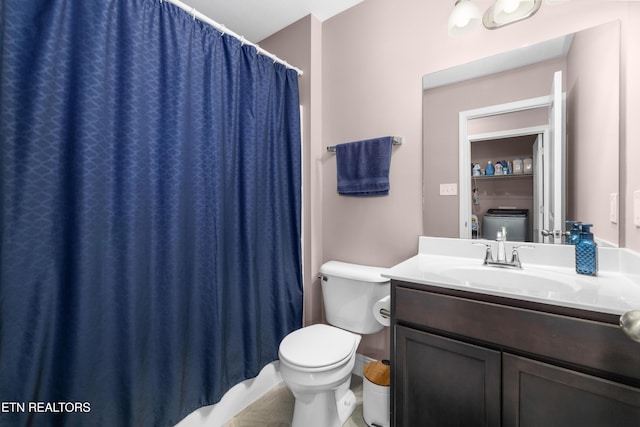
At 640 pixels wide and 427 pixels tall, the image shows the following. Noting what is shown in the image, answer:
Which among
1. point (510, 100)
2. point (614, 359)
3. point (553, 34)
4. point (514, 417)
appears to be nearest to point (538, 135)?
point (510, 100)

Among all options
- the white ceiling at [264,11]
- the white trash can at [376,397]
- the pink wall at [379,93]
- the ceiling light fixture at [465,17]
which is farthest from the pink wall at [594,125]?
the white ceiling at [264,11]

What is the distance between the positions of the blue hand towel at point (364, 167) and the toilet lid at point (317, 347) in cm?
86

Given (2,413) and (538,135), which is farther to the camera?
(538,135)

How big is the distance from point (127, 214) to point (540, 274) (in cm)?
171

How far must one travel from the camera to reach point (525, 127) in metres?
1.33

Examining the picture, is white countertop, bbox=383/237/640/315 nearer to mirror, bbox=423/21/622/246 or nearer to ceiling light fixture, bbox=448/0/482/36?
mirror, bbox=423/21/622/246

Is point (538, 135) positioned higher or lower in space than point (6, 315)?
higher

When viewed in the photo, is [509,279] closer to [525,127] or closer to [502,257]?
[502,257]

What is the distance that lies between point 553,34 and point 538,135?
1.43 ft

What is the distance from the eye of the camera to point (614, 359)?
752mm

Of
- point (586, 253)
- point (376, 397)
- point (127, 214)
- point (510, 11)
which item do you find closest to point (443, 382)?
point (376, 397)

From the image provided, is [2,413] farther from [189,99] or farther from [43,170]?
[189,99]

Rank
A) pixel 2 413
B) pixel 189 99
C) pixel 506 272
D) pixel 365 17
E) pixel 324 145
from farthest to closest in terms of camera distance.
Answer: pixel 324 145 → pixel 365 17 → pixel 189 99 → pixel 506 272 → pixel 2 413

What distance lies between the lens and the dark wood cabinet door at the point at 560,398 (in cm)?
75
